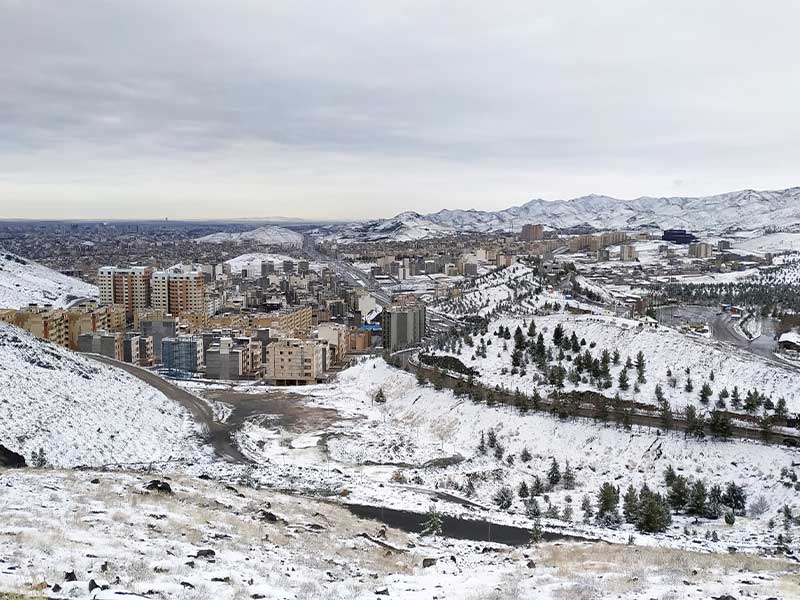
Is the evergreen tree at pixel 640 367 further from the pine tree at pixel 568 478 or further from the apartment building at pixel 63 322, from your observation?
the apartment building at pixel 63 322

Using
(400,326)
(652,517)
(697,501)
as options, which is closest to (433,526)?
(652,517)

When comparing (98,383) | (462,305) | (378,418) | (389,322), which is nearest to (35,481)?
(98,383)

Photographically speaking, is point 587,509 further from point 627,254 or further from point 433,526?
point 627,254

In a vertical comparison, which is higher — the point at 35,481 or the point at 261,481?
the point at 35,481

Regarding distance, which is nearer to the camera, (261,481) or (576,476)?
(261,481)

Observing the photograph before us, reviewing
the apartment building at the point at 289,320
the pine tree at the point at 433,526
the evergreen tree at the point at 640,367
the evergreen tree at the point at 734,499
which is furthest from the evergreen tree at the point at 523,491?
the apartment building at the point at 289,320

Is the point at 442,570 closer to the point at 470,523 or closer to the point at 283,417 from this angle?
the point at 470,523
